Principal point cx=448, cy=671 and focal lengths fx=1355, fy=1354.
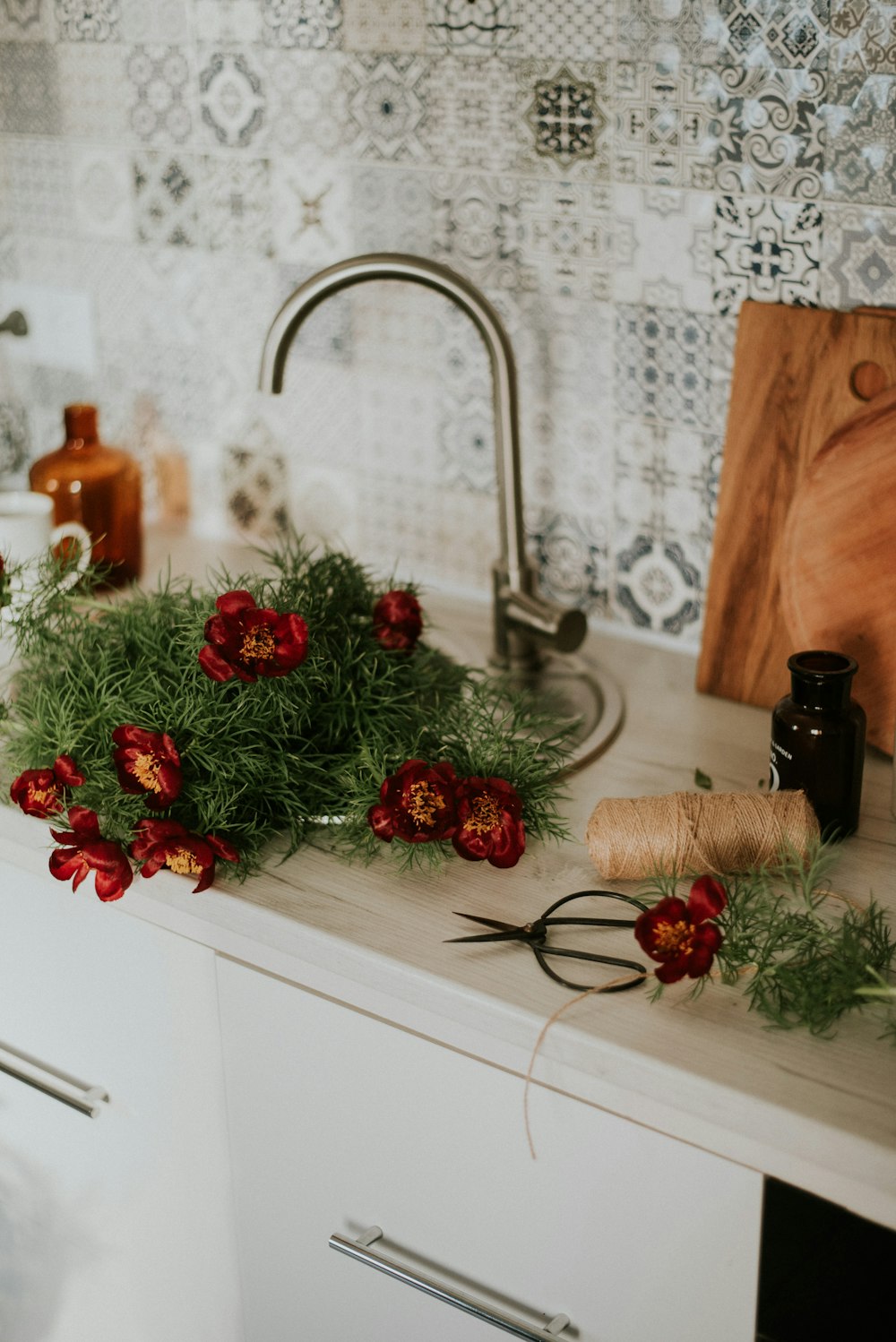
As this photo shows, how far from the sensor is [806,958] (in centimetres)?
83

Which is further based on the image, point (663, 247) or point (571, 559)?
point (571, 559)

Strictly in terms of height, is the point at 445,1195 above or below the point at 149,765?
below

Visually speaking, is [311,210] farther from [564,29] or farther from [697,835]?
[697,835]

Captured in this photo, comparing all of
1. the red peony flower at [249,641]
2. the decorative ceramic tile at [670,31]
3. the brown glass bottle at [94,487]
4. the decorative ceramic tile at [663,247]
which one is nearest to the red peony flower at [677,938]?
the red peony flower at [249,641]

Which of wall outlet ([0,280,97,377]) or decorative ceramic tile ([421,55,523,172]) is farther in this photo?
wall outlet ([0,280,97,377])

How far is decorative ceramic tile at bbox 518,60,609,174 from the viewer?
4.01 feet

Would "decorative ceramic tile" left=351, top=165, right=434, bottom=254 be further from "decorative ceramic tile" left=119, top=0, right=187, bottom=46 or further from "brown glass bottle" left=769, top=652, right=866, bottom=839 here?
Answer: "brown glass bottle" left=769, top=652, right=866, bottom=839

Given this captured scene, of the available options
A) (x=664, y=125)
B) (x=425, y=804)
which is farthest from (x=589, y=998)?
(x=664, y=125)

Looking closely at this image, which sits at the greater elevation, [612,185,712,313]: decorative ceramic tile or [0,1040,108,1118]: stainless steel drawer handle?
[612,185,712,313]: decorative ceramic tile

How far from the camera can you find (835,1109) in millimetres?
727

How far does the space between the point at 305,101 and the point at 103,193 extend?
0.33 meters

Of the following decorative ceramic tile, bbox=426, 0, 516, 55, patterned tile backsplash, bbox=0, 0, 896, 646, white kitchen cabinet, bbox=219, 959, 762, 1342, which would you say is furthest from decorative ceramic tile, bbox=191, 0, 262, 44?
white kitchen cabinet, bbox=219, 959, 762, 1342

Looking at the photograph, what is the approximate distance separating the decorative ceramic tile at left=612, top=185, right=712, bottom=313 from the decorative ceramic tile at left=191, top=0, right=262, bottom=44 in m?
0.47

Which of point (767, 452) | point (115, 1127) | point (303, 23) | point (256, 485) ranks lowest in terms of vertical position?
point (115, 1127)
